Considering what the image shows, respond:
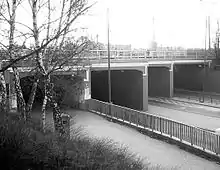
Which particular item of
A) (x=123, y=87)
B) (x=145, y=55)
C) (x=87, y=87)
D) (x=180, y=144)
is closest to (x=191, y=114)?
(x=123, y=87)

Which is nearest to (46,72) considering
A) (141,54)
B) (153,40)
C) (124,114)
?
(124,114)

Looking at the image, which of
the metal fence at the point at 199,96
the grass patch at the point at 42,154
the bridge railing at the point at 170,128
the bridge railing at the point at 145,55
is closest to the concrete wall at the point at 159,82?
the bridge railing at the point at 145,55

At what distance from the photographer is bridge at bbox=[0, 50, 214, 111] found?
26.0 m

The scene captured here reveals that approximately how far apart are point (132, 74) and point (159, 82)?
11.0 m

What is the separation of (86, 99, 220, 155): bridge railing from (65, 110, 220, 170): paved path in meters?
0.59

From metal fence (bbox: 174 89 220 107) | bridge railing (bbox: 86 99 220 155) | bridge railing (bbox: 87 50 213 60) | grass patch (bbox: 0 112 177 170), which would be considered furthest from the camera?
metal fence (bbox: 174 89 220 107)

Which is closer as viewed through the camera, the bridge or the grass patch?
the grass patch

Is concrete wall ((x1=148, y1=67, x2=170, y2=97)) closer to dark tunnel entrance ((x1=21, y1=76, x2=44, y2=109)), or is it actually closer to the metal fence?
the metal fence

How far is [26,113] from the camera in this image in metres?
10.9

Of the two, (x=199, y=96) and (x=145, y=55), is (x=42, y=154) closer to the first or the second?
(x=145, y=55)

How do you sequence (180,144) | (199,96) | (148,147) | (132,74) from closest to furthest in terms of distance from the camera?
1. (148,147)
2. (180,144)
3. (132,74)
4. (199,96)

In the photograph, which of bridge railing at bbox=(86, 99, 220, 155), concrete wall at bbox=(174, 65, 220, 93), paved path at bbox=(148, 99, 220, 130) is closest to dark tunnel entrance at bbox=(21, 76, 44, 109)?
bridge railing at bbox=(86, 99, 220, 155)

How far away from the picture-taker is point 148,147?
1420cm

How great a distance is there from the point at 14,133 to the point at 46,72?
505cm
